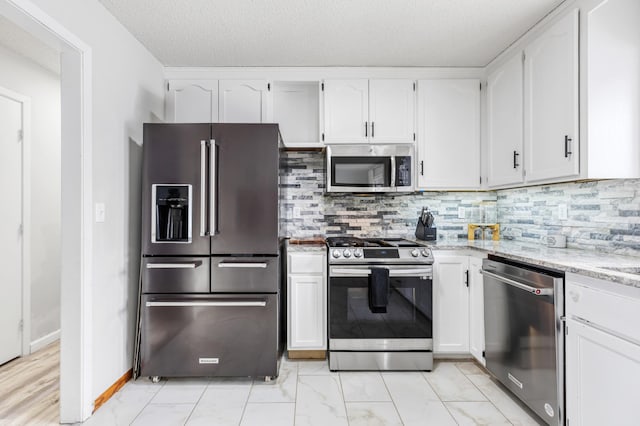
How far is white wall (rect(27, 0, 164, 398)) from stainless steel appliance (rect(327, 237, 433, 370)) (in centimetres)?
144

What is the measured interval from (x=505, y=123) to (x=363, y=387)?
2249mm

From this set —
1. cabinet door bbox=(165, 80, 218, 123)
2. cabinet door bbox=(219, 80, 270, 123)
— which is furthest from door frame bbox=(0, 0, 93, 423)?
cabinet door bbox=(219, 80, 270, 123)

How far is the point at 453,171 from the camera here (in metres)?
3.11

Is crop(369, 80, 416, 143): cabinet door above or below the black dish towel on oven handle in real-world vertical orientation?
above

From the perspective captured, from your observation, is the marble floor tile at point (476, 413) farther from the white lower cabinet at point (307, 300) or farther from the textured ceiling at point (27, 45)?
the textured ceiling at point (27, 45)

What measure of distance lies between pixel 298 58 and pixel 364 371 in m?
2.55

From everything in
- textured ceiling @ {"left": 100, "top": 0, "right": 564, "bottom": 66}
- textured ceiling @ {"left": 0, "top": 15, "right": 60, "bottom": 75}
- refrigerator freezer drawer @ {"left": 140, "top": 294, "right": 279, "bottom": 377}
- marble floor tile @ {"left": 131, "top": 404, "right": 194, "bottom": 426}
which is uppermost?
textured ceiling @ {"left": 100, "top": 0, "right": 564, "bottom": 66}

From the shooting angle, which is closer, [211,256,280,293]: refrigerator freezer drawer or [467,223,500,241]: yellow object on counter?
[211,256,280,293]: refrigerator freezer drawer

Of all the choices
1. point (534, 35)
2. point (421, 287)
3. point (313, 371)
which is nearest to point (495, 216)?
point (421, 287)

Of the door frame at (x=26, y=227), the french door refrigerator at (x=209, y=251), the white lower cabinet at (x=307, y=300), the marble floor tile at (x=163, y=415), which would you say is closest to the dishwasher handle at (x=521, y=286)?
the white lower cabinet at (x=307, y=300)

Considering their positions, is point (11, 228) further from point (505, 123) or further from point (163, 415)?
point (505, 123)

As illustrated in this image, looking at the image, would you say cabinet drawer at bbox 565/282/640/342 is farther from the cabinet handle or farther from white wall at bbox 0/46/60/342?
white wall at bbox 0/46/60/342

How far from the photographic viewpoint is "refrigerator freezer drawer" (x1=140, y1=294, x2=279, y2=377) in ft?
7.89

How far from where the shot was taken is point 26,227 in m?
2.89
